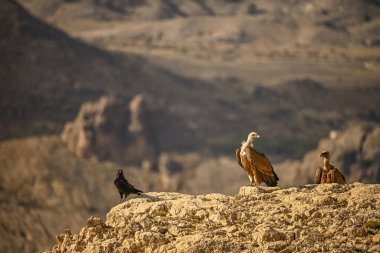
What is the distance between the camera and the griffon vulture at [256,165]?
Answer: 28750 millimetres

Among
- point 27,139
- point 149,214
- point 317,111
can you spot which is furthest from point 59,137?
point 149,214

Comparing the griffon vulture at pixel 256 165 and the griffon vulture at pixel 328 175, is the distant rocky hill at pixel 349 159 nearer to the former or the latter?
the griffon vulture at pixel 328 175

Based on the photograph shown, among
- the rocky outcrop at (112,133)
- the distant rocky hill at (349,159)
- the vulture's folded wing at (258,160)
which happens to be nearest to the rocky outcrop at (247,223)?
the vulture's folded wing at (258,160)

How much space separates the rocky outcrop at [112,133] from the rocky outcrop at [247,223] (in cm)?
11519

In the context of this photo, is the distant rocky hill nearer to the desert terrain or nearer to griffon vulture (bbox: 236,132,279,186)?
the desert terrain

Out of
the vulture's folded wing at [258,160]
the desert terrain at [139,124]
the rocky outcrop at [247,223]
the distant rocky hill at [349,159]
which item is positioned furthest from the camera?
the distant rocky hill at [349,159]

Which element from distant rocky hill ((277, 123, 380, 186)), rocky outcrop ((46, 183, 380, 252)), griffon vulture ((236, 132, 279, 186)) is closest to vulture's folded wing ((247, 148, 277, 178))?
griffon vulture ((236, 132, 279, 186))

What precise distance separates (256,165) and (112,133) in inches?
4707

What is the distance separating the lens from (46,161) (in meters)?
135

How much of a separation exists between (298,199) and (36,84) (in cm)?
14472

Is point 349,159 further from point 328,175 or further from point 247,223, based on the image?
point 247,223

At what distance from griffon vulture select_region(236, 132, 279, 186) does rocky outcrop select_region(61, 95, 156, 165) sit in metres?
113

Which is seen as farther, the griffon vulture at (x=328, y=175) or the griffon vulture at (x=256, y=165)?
the griffon vulture at (x=328, y=175)

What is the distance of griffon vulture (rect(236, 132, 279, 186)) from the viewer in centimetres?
2875
